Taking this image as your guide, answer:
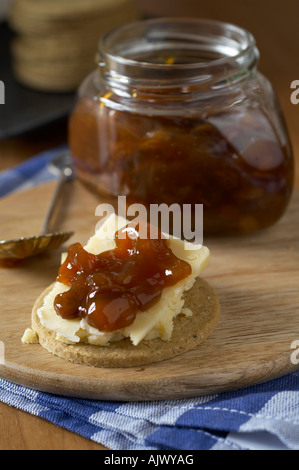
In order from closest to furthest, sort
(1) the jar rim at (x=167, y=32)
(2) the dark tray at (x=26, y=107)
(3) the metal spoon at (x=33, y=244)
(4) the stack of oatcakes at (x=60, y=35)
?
(3) the metal spoon at (x=33, y=244) < (1) the jar rim at (x=167, y=32) < (2) the dark tray at (x=26, y=107) < (4) the stack of oatcakes at (x=60, y=35)

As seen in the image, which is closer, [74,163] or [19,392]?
[19,392]

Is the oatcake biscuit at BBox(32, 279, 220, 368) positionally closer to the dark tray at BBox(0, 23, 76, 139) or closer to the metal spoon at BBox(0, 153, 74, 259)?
the metal spoon at BBox(0, 153, 74, 259)

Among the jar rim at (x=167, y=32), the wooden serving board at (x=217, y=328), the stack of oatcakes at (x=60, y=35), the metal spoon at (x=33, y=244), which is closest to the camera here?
the wooden serving board at (x=217, y=328)

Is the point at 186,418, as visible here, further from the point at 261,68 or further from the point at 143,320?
the point at 261,68

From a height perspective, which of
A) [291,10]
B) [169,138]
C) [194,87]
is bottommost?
[291,10]

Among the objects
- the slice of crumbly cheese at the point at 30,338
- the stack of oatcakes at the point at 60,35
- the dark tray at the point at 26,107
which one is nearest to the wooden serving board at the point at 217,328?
the slice of crumbly cheese at the point at 30,338

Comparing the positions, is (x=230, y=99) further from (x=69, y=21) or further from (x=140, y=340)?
(x=69, y=21)

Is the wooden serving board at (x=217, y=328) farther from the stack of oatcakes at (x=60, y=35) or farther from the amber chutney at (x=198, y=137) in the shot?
the stack of oatcakes at (x=60, y=35)
